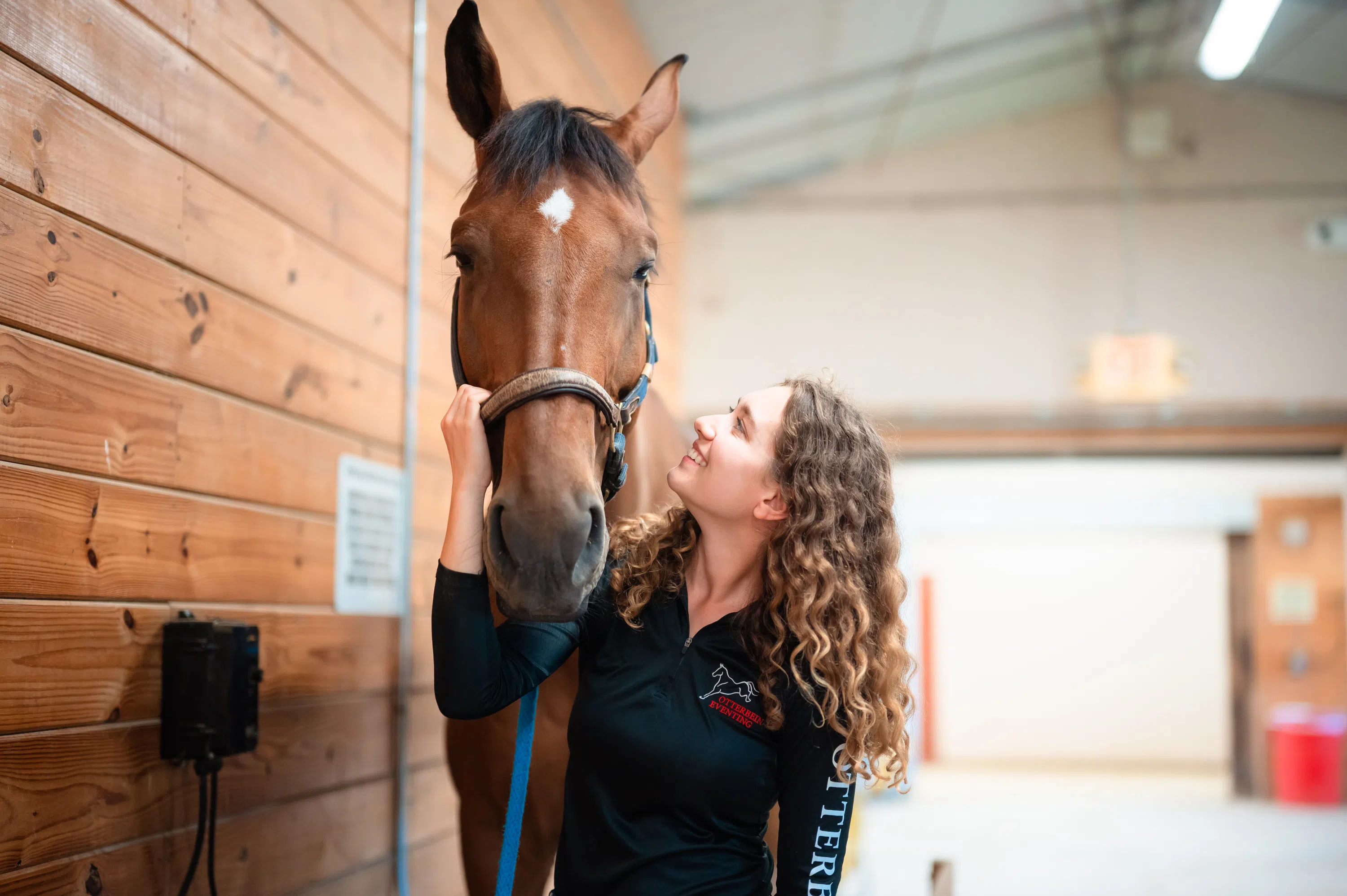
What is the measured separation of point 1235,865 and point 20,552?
12.7 ft

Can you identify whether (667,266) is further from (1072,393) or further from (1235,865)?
(1235,865)

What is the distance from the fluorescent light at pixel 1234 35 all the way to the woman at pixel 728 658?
2.82m

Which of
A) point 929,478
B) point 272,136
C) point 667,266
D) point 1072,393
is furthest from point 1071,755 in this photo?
point 272,136

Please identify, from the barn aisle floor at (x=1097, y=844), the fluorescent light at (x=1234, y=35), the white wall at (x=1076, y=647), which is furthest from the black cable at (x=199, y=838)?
the white wall at (x=1076, y=647)

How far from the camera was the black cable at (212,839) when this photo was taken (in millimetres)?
1280

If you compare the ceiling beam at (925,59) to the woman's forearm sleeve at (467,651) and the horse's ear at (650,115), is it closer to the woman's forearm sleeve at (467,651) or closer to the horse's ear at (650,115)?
the horse's ear at (650,115)

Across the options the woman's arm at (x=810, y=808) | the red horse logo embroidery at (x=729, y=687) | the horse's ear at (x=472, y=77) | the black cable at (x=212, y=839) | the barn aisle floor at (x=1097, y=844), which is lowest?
the barn aisle floor at (x=1097, y=844)

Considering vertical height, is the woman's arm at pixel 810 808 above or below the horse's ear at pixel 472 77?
below

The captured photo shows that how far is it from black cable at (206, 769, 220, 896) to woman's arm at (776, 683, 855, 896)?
0.69m

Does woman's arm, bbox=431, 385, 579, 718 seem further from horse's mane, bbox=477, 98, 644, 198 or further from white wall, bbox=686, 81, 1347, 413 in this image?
white wall, bbox=686, 81, 1347, 413

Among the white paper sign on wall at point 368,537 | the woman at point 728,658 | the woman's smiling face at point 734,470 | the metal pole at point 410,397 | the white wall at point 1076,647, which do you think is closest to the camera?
the woman at point 728,658

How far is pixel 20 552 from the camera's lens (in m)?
1.03

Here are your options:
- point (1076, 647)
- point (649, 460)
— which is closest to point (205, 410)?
point (649, 460)

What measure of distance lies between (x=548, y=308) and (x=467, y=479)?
0.64 ft
